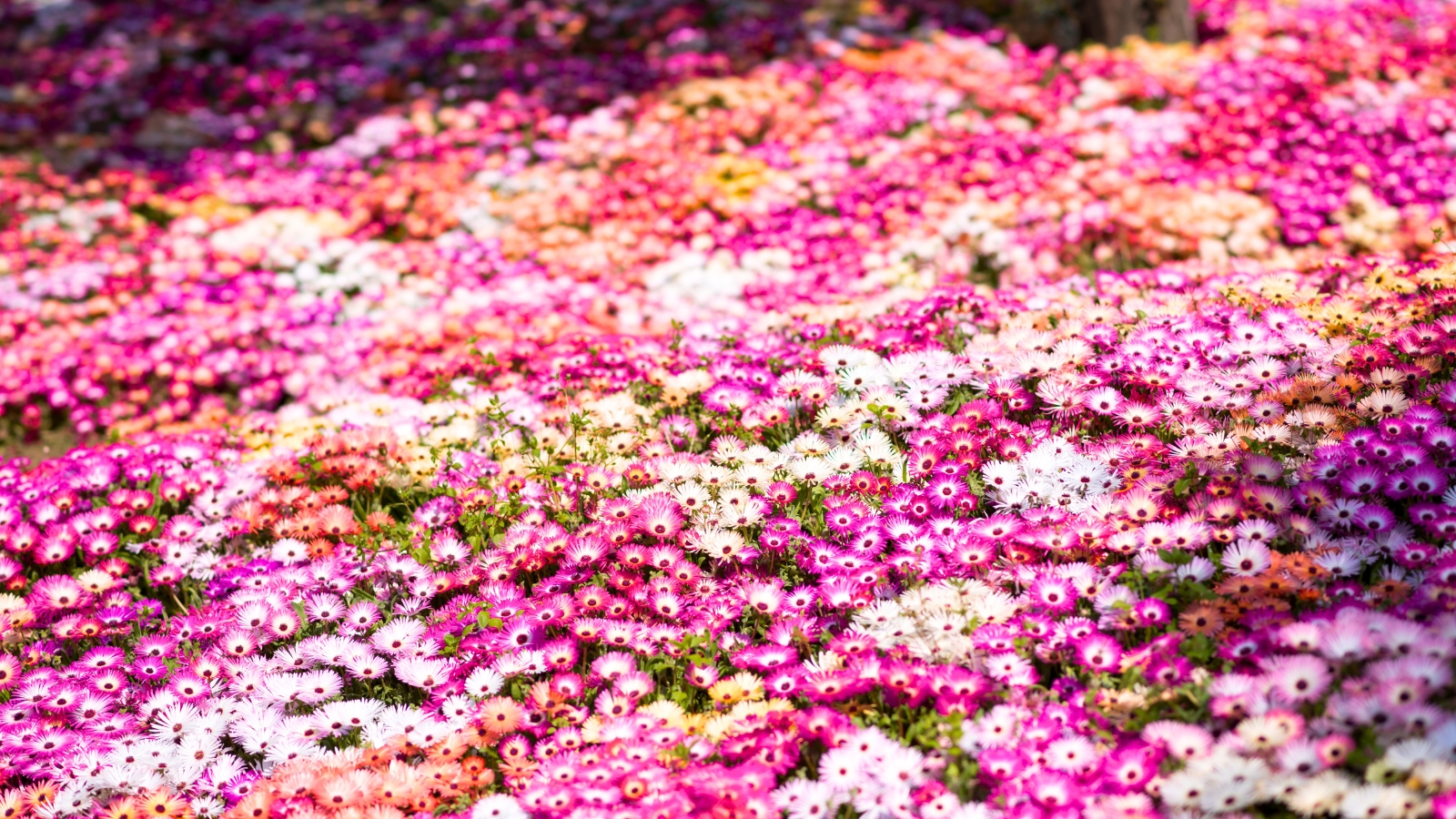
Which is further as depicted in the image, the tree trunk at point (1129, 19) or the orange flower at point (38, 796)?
the tree trunk at point (1129, 19)

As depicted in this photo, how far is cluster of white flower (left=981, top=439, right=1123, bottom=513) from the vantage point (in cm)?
341

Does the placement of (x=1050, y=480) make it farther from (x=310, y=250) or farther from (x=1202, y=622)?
(x=310, y=250)

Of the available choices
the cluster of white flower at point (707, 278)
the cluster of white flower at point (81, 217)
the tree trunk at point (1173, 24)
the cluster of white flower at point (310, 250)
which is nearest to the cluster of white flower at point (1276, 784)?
the cluster of white flower at point (707, 278)

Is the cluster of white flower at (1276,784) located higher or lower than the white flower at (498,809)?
higher

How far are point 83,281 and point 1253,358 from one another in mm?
7974

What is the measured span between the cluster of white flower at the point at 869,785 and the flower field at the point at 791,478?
0.04 ft

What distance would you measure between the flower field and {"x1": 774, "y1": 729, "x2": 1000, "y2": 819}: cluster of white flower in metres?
0.01

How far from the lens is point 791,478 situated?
3834 millimetres

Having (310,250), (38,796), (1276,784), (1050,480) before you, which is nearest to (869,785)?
(1276,784)

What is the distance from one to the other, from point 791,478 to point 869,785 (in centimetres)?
145

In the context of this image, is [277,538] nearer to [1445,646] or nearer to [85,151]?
[1445,646]

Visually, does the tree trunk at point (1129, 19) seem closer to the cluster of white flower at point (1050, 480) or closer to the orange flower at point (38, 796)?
the cluster of white flower at point (1050, 480)

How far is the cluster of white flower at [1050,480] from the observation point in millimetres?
3408

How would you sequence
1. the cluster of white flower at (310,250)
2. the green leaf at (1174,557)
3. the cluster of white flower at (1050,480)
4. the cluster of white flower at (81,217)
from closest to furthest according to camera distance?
1. the green leaf at (1174,557)
2. the cluster of white flower at (1050,480)
3. the cluster of white flower at (310,250)
4. the cluster of white flower at (81,217)
